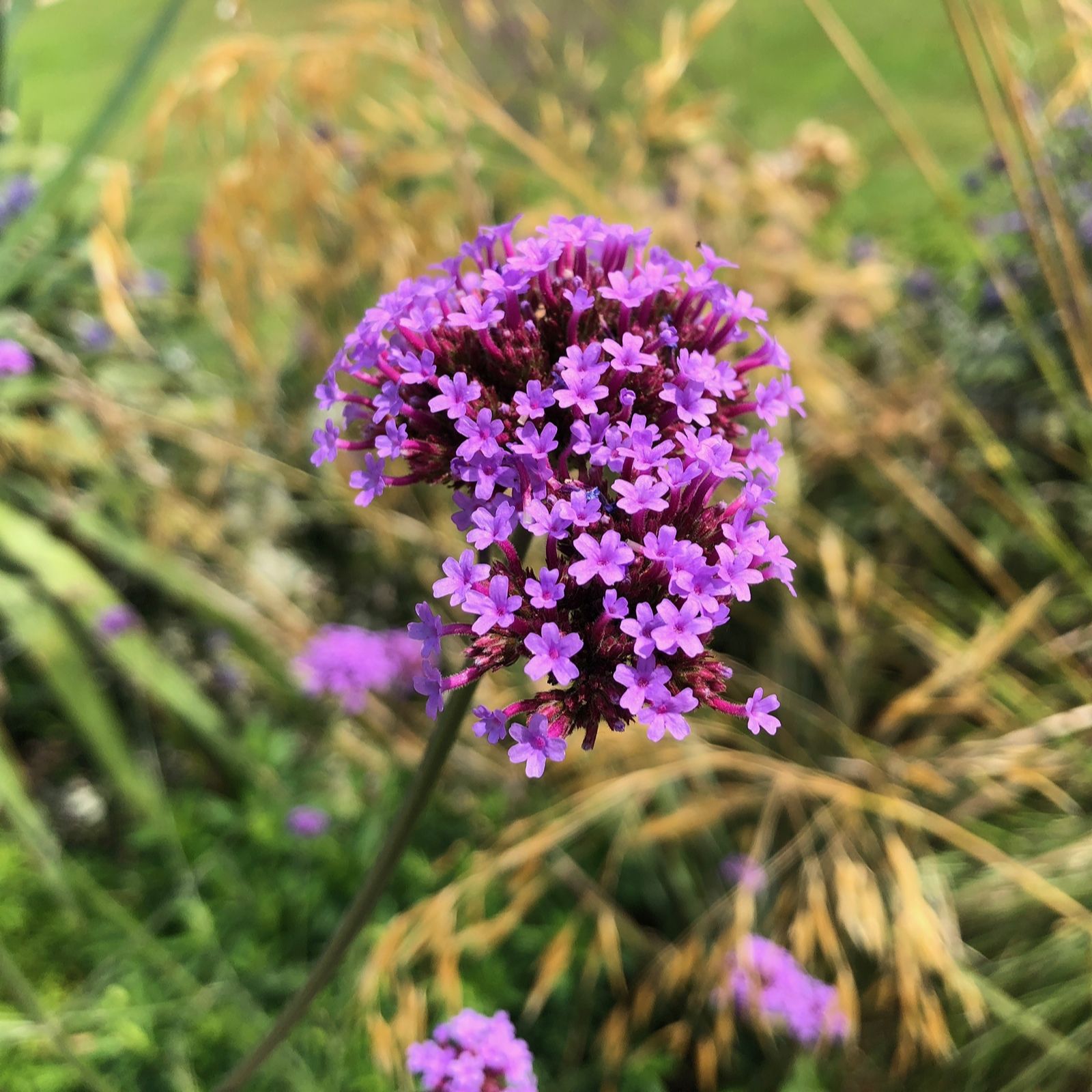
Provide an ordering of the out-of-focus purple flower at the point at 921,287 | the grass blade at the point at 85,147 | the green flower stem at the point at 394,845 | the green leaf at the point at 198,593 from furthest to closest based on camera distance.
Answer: the out-of-focus purple flower at the point at 921,287, the green leaf at the point at 198,593, the grass blade at the point at 85,147, the green flower stem at the point at 394,845

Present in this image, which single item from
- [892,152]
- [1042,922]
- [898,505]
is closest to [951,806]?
[1042,922]

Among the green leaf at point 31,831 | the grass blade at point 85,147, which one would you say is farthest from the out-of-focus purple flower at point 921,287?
the green leaf at point 31,831

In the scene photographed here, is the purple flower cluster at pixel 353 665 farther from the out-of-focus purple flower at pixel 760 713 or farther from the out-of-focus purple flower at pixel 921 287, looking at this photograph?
the out-of-focus purple flower at pixel 921 287

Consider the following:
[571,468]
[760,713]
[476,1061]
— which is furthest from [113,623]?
[760,713]

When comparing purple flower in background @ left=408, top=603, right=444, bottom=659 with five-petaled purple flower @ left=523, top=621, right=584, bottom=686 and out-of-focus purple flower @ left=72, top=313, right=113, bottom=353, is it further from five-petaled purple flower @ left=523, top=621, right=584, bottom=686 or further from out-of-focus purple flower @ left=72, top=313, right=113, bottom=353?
out-of-focus purple flower @ left=72, top=313, right=113, bottom=353

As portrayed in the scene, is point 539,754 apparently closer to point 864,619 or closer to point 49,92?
point 864,619

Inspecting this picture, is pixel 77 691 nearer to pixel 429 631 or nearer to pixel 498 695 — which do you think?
pixel 498 695

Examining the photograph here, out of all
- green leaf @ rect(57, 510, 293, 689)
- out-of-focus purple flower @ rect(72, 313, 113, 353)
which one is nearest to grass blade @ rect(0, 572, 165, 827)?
green leaf @ rect(57, 510, 293, 689)
